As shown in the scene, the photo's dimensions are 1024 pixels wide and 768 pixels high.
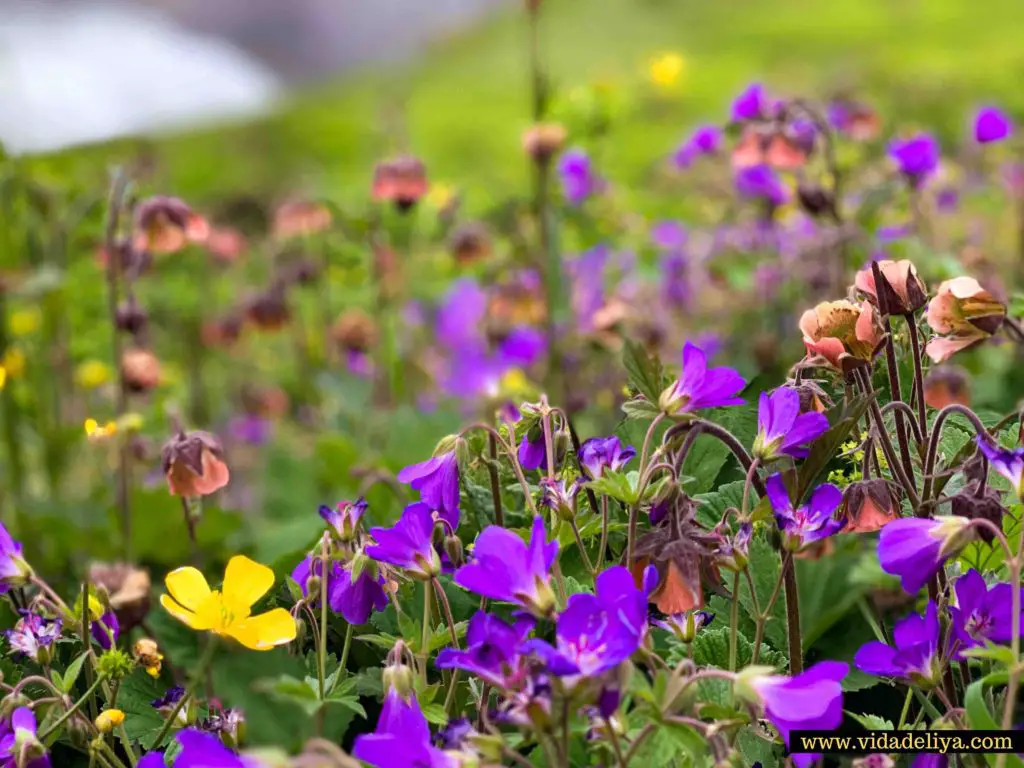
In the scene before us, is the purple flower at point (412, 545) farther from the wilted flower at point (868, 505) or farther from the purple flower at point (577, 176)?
the purple flower at point (577, 176)

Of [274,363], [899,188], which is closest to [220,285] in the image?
[274,363]

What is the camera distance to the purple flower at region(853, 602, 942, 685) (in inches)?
30.0

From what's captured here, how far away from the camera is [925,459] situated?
779mm

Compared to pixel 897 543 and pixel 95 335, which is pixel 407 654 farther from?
pixel 95 335

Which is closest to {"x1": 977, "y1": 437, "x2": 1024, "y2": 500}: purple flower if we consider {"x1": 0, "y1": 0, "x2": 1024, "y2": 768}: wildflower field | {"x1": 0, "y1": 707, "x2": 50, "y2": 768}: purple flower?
{"x1": 0, "y1": 0, "x2": 1024, "y2": 768}: wildflower field

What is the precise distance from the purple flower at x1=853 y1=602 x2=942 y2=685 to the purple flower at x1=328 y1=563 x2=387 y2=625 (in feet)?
1.13

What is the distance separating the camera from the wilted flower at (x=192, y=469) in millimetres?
1039

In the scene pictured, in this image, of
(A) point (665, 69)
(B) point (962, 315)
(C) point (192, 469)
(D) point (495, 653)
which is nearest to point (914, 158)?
(A) point (665, 69)

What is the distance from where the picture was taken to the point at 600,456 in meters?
0.82

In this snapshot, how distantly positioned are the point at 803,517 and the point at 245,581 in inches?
14.6

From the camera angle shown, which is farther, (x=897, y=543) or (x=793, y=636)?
(x=793, y=636)

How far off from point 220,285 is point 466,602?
2.75 metres

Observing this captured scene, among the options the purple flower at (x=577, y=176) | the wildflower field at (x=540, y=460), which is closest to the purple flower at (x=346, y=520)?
the wildflower field at (x=540, y=460)

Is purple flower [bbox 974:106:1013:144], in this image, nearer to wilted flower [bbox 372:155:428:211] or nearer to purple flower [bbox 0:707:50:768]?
wilted flower [bbox 372:155:428:211]
